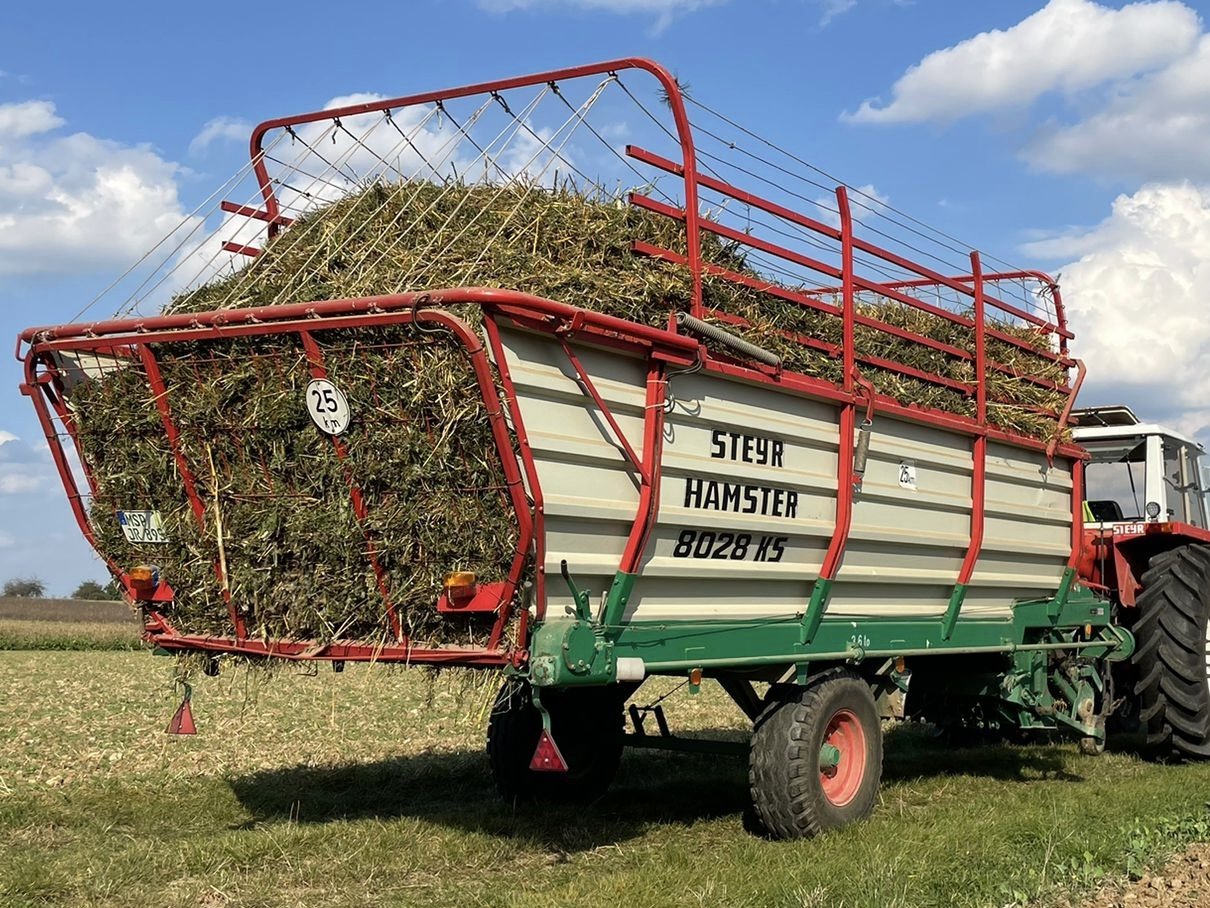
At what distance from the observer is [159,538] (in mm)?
5938

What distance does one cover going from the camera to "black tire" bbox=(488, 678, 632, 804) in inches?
281

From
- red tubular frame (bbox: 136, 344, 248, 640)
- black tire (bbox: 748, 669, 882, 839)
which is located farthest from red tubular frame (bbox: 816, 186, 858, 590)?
red tubular frame (bbox: 136, 344, 248, 640)

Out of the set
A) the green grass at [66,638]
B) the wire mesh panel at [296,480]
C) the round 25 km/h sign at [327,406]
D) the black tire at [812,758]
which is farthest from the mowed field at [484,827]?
the green grass at [66,638]

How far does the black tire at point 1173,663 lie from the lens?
349 inches

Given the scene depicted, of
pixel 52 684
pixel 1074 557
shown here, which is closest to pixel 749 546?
pixel 1074 557

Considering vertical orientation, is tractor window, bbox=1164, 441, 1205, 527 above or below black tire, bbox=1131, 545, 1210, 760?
above

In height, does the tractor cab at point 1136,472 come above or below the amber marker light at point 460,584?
Answer: above

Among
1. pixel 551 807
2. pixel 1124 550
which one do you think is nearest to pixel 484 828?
pixel 551 807

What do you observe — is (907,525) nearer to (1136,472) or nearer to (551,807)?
(551,807)

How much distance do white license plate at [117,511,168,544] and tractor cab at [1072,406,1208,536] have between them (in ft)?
21.7

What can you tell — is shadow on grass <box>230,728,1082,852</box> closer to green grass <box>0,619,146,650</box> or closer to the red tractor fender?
the red tractor fender

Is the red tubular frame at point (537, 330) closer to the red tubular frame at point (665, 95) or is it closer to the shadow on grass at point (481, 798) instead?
the red tubular frame at point (665, 95)

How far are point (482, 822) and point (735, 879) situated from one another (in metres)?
1.78

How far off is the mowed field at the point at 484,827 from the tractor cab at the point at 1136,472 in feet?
6.12
